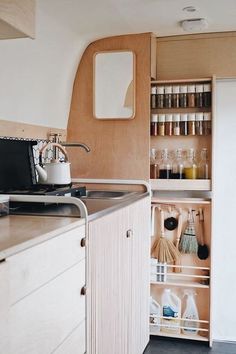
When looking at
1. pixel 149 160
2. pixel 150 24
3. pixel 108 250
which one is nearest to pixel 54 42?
pixel 150 24

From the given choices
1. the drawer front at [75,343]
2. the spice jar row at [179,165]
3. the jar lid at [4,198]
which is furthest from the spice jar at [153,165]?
the drawer front at [75,343]

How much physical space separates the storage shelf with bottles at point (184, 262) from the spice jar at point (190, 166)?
17 centimetres

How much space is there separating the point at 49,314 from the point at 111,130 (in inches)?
70.7

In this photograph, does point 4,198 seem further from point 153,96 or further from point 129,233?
point 153,96

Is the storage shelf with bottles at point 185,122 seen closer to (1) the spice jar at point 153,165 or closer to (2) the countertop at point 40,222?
(1) the spice jar at point 153,165

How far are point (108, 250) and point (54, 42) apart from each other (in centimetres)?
132

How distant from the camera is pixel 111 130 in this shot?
291 cm

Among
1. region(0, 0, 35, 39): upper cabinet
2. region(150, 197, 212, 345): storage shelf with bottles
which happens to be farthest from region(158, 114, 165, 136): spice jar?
region(0, 0, 35, 39): upper cabinet

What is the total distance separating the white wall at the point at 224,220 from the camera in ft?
9.54

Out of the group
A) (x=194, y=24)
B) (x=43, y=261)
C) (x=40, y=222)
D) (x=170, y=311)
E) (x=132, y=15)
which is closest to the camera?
(x=43, y=261)

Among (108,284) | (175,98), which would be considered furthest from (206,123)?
(108,284)

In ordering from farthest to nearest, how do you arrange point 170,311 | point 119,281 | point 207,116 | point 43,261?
point 170,311 → point 207,116 → point 119,281 → point 43,261

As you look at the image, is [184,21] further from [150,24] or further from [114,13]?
[114,13]

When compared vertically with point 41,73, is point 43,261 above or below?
below
